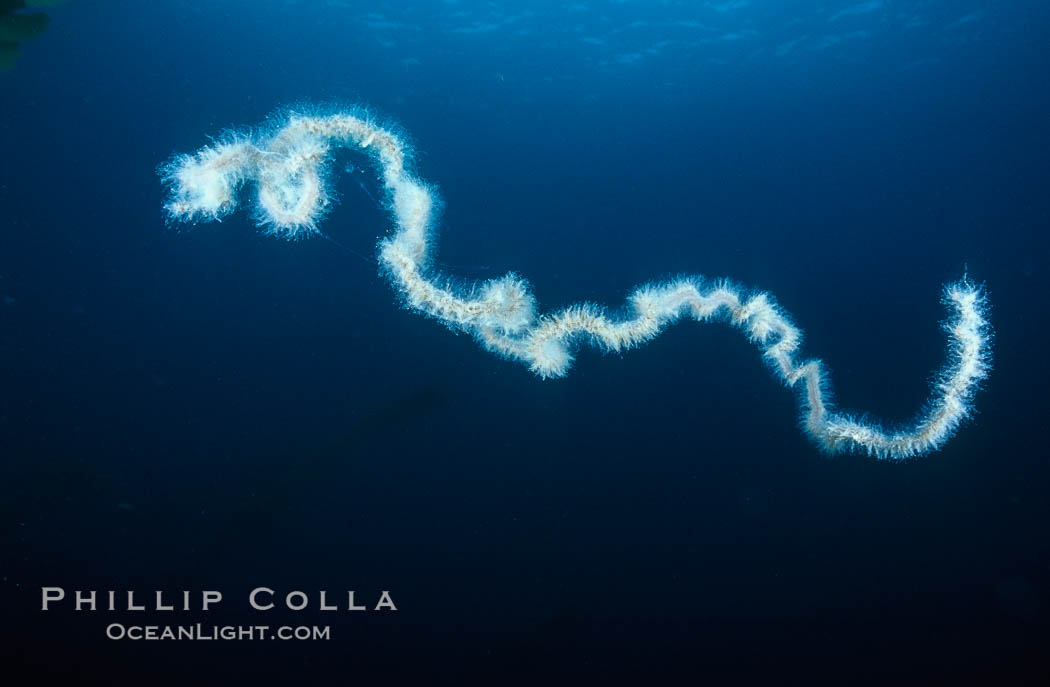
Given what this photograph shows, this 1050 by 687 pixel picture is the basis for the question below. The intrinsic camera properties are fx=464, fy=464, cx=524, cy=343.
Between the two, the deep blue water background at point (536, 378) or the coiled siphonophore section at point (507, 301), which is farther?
the deep blue water background at point (536, 378)

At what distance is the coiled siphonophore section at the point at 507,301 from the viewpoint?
4.04 meters

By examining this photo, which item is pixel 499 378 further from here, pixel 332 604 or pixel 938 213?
pixel 938 213

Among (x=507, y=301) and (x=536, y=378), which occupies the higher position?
(x=507, y=301)

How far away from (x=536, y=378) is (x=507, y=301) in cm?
156

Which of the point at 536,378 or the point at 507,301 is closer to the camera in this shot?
the point at 507,301

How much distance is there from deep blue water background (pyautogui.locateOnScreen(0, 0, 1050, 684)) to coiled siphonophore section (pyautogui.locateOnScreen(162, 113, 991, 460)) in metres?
0.68

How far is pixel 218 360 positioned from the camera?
5441 mm

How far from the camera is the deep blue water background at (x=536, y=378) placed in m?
5.29

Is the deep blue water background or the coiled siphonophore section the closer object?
the coiled siphonophore section

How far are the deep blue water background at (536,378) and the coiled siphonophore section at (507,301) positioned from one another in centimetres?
68

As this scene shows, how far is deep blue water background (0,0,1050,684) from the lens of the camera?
5289mm

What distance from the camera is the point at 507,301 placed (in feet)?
13.7

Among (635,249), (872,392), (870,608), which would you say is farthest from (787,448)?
(635,249)

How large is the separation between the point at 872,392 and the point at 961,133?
11.1 feet
